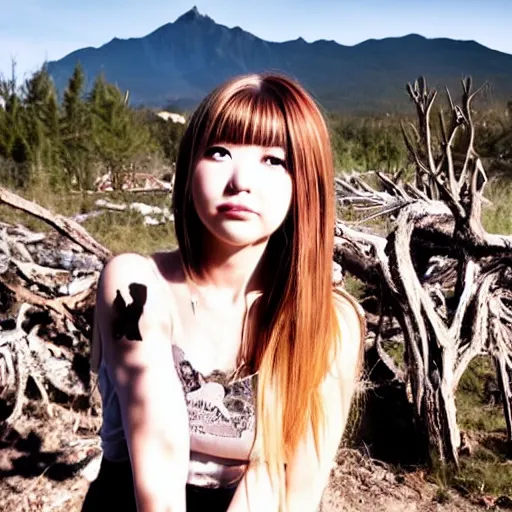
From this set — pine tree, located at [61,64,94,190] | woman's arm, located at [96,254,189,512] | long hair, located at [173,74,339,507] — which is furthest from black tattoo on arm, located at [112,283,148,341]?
pine tree, located at [61,64,94,190]

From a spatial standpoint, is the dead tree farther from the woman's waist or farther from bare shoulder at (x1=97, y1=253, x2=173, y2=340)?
bare shoulder at (x1=97, y1=253, x2=173, y2=340)

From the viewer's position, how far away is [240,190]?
2.86ft

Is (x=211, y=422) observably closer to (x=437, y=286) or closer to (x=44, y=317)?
(x=44, y=317)

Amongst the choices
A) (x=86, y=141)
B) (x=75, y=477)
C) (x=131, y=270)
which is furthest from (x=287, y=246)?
(x=86, y=141)

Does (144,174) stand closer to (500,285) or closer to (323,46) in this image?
(500,285)

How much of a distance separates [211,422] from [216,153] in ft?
1.18

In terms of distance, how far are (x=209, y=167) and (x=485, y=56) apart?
6818 cm

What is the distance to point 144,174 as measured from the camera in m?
10.0

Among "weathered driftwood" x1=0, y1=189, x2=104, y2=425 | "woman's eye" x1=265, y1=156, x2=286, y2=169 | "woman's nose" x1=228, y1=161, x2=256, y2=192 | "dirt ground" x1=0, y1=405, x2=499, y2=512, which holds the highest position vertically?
"woman's eye" x1=265, y1=156, x2=286, y2=169

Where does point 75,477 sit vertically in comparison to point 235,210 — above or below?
below

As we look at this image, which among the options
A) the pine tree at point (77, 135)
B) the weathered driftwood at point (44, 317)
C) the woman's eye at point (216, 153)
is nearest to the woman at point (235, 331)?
the woman's eye at point (216, 153)

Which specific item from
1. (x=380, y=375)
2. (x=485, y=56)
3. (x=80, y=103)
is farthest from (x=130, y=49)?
(x=380, y=375)

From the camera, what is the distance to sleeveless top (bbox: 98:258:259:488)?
0.92 m

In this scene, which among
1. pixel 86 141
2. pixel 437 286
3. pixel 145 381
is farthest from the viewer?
pixel 86 141
